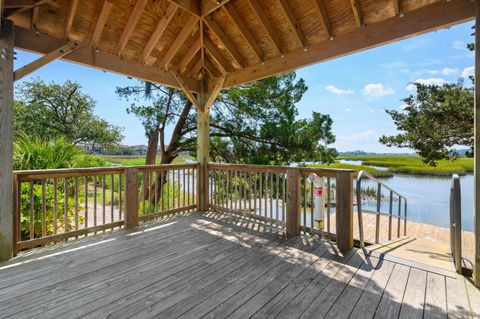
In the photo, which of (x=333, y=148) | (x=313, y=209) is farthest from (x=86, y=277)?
(x=333, y=148)

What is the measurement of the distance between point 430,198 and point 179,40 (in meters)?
21.0

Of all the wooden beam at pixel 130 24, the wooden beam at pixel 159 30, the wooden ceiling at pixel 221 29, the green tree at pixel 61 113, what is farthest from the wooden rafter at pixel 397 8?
the green tree at pixel 61 113

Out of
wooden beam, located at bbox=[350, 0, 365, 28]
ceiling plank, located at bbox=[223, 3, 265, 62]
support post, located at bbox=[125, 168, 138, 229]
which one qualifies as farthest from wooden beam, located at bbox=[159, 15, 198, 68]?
wooden beam, located at bbox=[350, 0, 365, 28]

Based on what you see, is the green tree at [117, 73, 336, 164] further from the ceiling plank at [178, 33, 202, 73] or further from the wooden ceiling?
the ceiling plank at [178, 33, 202, 73]

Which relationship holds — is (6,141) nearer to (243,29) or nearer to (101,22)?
(101,22)

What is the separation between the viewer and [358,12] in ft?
9.80

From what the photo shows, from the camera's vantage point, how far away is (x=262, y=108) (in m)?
7.32

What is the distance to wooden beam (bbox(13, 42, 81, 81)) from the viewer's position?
2.91 m

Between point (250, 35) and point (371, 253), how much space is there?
379 cm

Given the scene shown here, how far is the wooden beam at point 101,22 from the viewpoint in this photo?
10.8 feet

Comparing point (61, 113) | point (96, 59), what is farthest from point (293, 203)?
point (61, 113)

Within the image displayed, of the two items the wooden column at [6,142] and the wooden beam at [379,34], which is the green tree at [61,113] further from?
the wooden beam at [379,34]

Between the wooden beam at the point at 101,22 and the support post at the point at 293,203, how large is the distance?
3518mm

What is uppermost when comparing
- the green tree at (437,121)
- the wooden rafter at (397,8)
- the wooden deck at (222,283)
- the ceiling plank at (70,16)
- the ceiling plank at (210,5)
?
the ceiling plank at (210,5)
